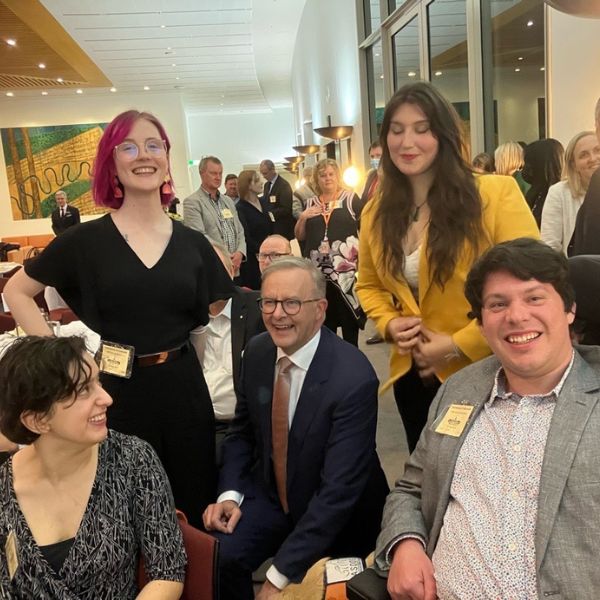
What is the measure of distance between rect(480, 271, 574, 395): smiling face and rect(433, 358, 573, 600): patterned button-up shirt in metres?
0.04

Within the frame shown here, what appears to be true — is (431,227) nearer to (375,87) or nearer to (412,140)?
(412,140)

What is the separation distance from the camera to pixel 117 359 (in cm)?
171

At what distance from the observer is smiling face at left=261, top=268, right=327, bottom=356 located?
1833mm

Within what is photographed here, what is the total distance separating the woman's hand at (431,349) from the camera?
5.86 ft

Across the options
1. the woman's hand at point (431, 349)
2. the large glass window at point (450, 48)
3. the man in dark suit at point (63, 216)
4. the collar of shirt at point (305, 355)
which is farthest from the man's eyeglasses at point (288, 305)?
the man in dark suit at point (63, 216)

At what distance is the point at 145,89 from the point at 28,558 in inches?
627

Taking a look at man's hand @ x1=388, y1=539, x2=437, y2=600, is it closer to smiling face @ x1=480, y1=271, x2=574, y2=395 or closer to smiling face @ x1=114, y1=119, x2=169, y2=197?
smiling face @ x1=480, y1=271, x2=574, y2=395

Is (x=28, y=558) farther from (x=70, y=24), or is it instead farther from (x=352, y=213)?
(x=70, y=24)

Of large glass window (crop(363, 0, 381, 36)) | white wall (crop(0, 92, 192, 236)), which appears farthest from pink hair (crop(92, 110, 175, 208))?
white wall (crop(0, 92, 192, 236))

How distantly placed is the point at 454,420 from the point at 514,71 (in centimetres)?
376

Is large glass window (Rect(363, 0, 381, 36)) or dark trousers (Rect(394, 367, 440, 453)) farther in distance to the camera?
large glass window (Rect(363, 0, 381, 36))

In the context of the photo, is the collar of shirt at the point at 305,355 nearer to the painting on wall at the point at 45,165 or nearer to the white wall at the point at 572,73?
the white wall at the point at 572,73

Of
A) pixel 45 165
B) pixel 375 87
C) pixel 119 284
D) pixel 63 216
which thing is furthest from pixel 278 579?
pixel 45 165

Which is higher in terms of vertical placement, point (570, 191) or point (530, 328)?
point (570, 191)
